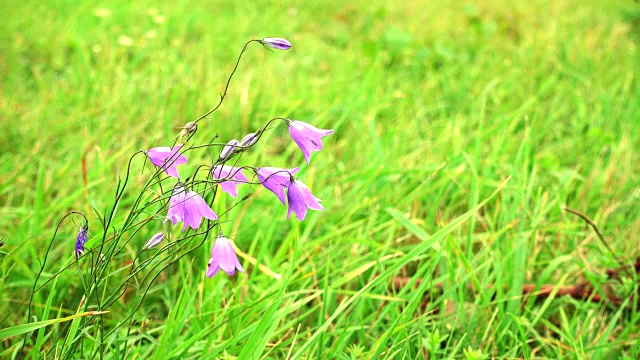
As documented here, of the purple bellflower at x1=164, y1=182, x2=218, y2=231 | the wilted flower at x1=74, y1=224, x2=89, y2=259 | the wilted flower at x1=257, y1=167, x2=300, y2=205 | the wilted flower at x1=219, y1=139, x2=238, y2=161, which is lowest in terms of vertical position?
the wilted flower at x1=74, y1=224, x2=89, y2=259

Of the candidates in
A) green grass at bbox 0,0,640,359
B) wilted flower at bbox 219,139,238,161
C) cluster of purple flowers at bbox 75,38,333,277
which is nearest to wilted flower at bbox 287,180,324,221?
cluster of purple flowers at bbox 75,38,333,277

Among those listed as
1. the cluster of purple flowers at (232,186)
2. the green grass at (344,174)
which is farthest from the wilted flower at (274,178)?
the green grass at (344,174)

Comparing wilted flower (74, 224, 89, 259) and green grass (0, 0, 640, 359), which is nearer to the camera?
wilted flower (74, 224, 89, 259)

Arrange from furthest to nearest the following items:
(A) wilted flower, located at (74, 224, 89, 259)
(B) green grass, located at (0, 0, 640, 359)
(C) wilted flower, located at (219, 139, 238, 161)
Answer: (B) green grass, located at (0, 0, 640, 359) < (A) wilted flower, located at (74, 224, 89, 259) < (C) wilted flower, located at (219, 139, 238, 161)

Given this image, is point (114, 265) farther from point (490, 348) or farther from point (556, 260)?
point (556, 260)

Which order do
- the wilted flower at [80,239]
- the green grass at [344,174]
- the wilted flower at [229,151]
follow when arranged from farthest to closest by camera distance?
the green grass at [344,174] → the wilted flower at [80,239] → the wilted flower at [229,151]

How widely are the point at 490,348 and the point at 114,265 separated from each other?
3.99 feet

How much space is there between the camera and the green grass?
1585 mm

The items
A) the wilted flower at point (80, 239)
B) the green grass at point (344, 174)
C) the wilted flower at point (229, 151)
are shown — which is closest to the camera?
the wilted flower at point (229, 151)

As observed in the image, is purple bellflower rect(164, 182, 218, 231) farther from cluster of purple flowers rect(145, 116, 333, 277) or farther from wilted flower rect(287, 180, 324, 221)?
wilted flower rect(287, 180, 324, 221)

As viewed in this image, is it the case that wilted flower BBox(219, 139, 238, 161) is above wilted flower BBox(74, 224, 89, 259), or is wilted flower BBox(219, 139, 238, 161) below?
above

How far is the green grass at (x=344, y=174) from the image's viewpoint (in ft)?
5.20

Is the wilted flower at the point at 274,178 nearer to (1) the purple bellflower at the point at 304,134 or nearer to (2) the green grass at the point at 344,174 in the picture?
(1) the purple bellflower at the point at 304,134

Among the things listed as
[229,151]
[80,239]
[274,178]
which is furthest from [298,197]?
[80,239]
